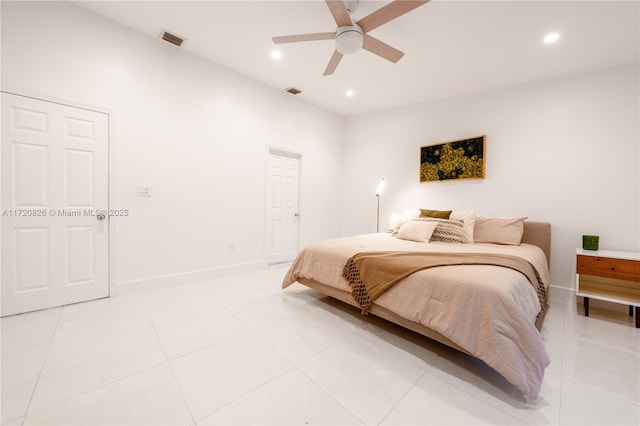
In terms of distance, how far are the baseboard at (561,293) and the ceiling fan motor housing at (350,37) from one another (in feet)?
12.0

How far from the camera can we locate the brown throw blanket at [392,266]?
1.84 m

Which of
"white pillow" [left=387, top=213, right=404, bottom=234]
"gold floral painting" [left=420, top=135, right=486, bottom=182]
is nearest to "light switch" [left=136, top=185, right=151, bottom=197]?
"white pillow" [left=387, top=213, right=404, bottom=234]

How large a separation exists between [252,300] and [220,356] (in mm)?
974

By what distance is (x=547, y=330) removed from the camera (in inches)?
85.0

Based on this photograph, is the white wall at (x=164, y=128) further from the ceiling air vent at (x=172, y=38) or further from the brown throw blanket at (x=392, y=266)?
the brown throw blanket at (x=392, y=266)

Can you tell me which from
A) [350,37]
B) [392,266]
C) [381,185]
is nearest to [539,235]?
[381,185]

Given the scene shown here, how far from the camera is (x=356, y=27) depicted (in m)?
2.08

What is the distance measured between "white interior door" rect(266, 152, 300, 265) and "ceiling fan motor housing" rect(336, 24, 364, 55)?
223 cm

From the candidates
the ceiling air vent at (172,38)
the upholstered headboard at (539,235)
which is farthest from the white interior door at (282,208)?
the upholstered headboard at (539,235)

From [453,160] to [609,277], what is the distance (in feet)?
7.11

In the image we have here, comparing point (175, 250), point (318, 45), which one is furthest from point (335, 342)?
point (318, 45)

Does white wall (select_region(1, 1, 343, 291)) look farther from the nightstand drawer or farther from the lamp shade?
the nightstand drawer

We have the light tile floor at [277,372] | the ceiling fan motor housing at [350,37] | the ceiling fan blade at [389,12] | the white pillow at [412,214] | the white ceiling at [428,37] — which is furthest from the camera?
the white pillow at [412,214]

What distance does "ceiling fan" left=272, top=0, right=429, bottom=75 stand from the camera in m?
1.81
